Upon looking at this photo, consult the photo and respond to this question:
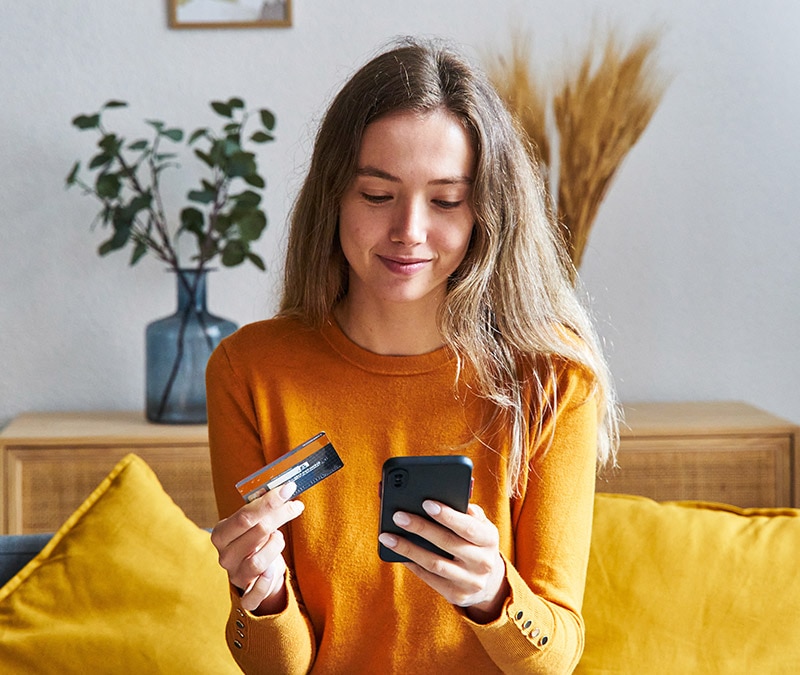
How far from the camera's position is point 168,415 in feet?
6.64

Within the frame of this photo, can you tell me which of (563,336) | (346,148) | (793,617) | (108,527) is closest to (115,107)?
(108,527)

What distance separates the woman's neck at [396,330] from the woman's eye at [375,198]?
0.52 feet

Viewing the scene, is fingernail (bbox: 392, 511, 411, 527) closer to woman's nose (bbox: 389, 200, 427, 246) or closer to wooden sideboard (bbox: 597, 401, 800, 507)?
woman's nose (bbox: 389, 200, 427, 246)

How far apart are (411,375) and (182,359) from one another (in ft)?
2.99

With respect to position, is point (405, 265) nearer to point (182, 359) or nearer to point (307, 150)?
point (182, 359)

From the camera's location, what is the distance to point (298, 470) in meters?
0.99

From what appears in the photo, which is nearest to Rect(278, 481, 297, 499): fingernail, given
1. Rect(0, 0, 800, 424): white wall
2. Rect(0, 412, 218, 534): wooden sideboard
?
Answer: Rect(0, 412, 218, 534): wooden sideboard

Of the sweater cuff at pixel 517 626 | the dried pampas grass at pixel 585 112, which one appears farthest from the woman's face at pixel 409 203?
the dried pampas grass at pixel 585 112

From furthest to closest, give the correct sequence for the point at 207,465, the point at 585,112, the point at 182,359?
the point at 585,112, the point at 182,359, the point at 207,465

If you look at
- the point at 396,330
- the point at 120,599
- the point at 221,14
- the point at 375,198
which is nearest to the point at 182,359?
the point at 120,599

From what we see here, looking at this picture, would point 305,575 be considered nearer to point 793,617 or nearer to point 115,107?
point 793,617

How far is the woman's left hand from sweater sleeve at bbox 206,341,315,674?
23 cm

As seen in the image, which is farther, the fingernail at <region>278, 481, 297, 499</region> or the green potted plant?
the green potted plant

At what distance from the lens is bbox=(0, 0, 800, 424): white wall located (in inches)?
86.3
